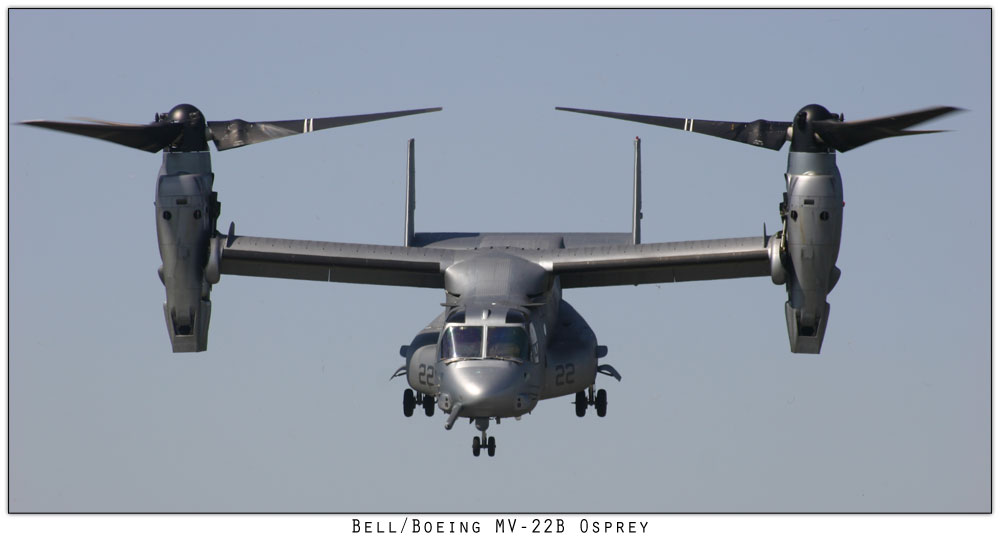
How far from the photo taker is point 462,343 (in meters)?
36.8

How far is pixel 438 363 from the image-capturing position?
36938 millimetres

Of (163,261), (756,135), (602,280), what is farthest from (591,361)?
(163,261)

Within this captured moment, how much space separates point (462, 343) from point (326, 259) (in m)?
4.41

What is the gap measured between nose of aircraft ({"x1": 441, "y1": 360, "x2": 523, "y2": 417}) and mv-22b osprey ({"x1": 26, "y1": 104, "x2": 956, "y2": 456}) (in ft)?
0.05

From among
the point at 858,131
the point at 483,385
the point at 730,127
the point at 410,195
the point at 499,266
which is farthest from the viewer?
the point at 410,195

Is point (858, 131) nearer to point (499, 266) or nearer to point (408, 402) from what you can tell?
point (499, 266)

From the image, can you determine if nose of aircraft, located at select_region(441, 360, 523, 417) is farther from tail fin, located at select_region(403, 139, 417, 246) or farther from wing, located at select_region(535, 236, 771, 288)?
tail fin, located at select_region(403, 139, 417, 246)

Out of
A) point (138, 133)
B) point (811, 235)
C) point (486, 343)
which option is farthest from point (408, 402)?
point (811, 235)

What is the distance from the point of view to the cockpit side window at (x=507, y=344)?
3666 cm

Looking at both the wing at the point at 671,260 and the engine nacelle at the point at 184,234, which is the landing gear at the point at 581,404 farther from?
the engine nacelle at the point at 184,234

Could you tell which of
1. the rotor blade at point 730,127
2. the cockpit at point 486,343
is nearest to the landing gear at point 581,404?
the cockpit at point 486,343

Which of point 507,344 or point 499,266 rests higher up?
point 499,266

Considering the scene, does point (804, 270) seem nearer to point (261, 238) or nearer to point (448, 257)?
point (448, 257)

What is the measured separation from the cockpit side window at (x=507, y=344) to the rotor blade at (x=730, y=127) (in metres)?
4.17
